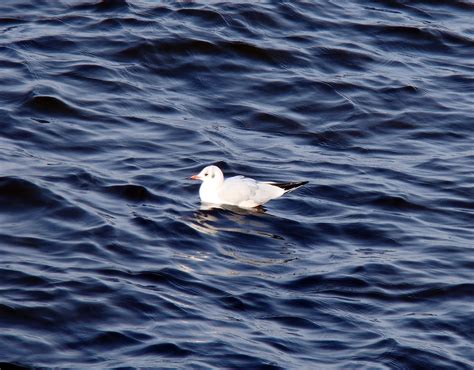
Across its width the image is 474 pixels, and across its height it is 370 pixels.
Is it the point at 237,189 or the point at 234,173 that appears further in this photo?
the point at 234,173

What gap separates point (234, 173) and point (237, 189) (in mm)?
1007

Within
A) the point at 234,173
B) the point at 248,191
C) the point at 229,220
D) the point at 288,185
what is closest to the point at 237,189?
the point at 248,191

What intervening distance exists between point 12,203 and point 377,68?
6.50m

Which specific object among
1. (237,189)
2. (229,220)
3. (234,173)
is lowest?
(229,220)

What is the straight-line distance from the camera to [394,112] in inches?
608

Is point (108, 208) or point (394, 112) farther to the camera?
point (394, 112)

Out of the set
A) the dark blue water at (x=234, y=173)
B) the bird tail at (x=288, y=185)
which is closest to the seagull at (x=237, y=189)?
the bird tail at (x=288, y=185)

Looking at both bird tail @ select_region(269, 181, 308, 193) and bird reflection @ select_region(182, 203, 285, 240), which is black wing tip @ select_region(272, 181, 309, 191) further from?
bird reflection @ select_region(182, 203, 285, 240)

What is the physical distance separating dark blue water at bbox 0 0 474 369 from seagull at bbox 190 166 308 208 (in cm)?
17

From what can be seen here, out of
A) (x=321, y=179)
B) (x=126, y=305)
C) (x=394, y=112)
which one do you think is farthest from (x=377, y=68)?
(x=126, y=305)

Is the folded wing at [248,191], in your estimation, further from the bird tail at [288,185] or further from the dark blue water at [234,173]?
the dark blue water at [234,173]

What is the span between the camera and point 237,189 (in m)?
12.6

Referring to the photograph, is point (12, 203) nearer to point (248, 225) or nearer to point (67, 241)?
point (67, 241)

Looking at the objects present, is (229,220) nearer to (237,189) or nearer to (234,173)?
(237,189)
